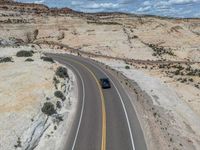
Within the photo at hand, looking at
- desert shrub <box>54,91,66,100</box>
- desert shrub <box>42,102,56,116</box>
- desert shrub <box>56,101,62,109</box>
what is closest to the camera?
desert shrub <box>42,102,56,116</box>

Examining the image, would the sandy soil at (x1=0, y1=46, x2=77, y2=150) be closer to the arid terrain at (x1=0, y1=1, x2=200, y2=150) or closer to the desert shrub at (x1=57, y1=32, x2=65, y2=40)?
the arid terrain at (x1=0, y1=1, x2=200, y2=150)

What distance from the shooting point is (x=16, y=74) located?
55.4 metres

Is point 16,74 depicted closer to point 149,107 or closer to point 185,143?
point 149,107

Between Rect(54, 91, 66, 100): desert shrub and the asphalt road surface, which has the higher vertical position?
Rect(54, 91, 66, 100): desert shrub

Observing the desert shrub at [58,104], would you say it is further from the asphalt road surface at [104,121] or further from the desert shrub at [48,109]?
the asphalt road surface at [104,121]

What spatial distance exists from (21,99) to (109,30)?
9556cm

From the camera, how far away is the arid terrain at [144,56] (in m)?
40.9

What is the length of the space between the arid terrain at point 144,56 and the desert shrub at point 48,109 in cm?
218

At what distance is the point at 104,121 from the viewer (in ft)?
128

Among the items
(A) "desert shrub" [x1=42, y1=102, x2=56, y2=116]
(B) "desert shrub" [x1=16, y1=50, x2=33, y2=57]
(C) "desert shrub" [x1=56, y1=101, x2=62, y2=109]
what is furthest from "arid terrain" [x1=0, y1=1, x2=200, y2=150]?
(B) "desert shrub" [x1=16, y1=50, x2=33, y2=57]

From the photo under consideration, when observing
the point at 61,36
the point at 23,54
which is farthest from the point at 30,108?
the point at 61,36

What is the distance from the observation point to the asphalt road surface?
109 feet

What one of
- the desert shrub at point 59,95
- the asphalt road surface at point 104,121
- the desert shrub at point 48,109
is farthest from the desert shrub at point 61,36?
the desert shrub at point 48,109

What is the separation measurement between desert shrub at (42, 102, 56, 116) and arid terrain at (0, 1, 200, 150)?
2182mm
